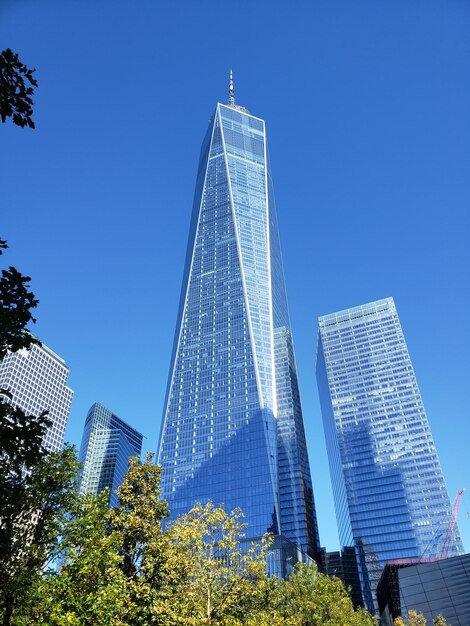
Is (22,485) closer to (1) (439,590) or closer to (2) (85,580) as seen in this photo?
(2) (85,580)

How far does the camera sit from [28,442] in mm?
11188

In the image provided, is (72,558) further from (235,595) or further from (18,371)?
(18,371)

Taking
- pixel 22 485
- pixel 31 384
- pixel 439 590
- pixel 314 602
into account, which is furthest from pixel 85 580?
pixel 31 384

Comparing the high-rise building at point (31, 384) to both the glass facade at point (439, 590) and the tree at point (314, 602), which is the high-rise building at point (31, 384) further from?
the tree at point (314, 602)

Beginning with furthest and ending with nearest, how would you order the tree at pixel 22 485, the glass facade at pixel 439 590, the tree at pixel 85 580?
the glass facade at pixel 439 590, the tree at pixel 85 580, the tree at pixel 22 485

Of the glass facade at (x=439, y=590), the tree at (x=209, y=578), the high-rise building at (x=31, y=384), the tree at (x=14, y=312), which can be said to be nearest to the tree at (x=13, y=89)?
the tree at (x=14, y=312)

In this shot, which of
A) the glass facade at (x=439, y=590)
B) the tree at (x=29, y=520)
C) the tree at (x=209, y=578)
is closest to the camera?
the tree at (x=29, y=520)

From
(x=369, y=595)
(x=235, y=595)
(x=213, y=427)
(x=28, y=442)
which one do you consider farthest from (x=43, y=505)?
(x=369, y=595)

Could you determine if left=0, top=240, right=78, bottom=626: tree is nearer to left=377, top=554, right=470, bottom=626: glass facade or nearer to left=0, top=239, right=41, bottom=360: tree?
left=0, top=239, right=41, bottom=360: tree

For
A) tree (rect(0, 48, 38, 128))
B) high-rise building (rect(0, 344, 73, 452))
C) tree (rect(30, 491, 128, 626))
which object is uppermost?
high-rise building (rect(0, 344, 73, 452))

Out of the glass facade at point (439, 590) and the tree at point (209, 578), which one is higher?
the glass facade at point (439, 590)

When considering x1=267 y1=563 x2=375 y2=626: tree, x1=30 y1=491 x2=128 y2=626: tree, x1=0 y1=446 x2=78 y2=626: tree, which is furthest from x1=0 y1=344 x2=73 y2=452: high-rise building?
x1=0 y1=446 x2=78 y2=626: tree

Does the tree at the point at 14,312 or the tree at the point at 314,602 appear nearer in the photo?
the tree at the point at 14,312

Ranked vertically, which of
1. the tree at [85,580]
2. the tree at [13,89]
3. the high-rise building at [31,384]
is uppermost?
the high-rise building at [31,384]
